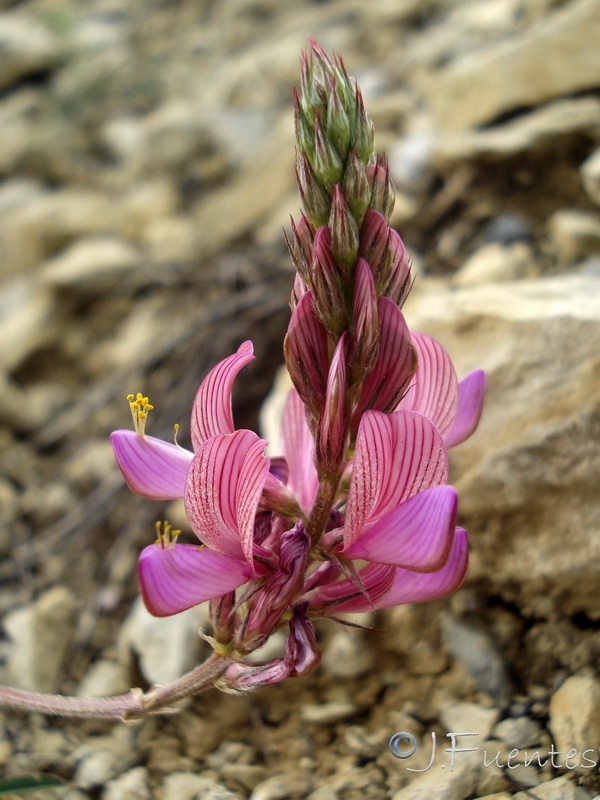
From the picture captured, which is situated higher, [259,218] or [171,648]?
[259,218]

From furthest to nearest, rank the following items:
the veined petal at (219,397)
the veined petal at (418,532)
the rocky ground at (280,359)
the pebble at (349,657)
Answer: the pebble at (349,657) → the rocky ground at (280,359) → the veined petal at (219,397) → the veined petal at (418,532)

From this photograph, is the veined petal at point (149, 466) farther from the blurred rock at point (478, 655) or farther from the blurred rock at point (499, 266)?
the blurred rock at point (499, 266)

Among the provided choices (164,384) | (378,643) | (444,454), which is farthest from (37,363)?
(444,454)

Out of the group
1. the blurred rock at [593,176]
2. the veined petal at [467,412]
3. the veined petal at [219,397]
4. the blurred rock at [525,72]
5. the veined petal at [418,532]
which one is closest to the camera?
the veined petal at [418,532]

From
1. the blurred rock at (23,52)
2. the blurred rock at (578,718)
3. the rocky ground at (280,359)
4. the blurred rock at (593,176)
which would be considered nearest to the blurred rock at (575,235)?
the rocky ground at (280,359)

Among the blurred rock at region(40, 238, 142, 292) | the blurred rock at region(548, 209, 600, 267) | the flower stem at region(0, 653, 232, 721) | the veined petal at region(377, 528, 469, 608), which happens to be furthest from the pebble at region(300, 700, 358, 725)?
the blurred rock at region(40, 238, 142, 292)

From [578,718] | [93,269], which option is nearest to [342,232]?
[578,718]

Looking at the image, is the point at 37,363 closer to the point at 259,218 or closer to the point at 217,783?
the point at 259,218
